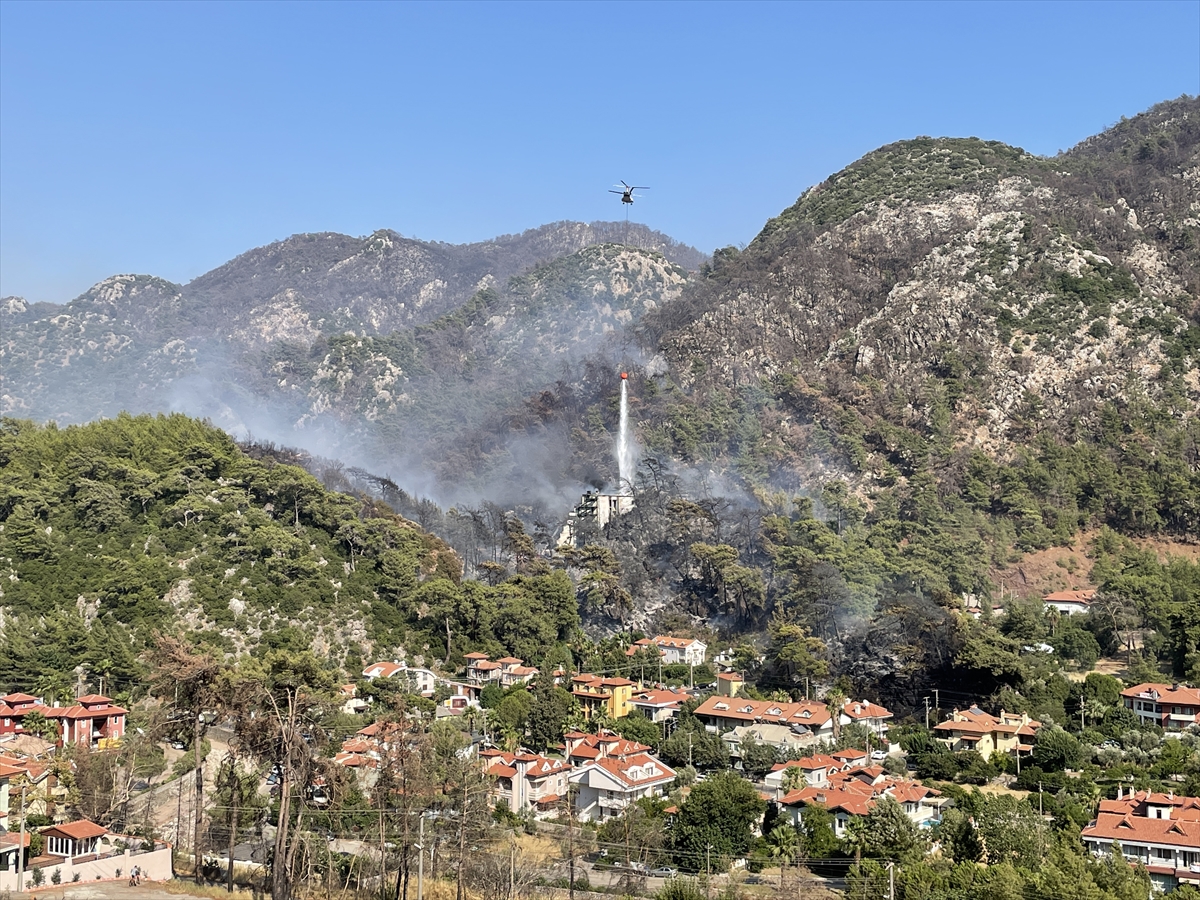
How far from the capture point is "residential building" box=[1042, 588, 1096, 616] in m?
72.1

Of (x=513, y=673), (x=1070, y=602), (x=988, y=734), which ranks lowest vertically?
(x=988, y=734)

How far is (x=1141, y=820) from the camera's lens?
138 feet

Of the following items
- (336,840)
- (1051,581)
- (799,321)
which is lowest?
(336,840)

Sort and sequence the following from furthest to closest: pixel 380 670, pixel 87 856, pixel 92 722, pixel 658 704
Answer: pixel 380 670, pixel 658 704, pixel 92 722, pixel 87 856

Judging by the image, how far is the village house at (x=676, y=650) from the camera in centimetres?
6962

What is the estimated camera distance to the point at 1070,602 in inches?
2886

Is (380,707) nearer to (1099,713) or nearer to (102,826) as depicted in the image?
(102,826)

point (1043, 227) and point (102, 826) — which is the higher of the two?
point (1043, 227)

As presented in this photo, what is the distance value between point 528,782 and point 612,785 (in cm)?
307

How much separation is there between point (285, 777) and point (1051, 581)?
59024 mm

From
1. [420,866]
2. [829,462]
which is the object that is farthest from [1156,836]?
[829,462]

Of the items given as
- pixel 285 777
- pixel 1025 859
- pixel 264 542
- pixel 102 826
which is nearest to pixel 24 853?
pixel 102 826

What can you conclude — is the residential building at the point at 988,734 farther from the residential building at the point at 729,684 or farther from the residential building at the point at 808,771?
the residential building at the point at 729,684

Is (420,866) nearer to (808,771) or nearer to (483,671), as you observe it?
(808,771)
